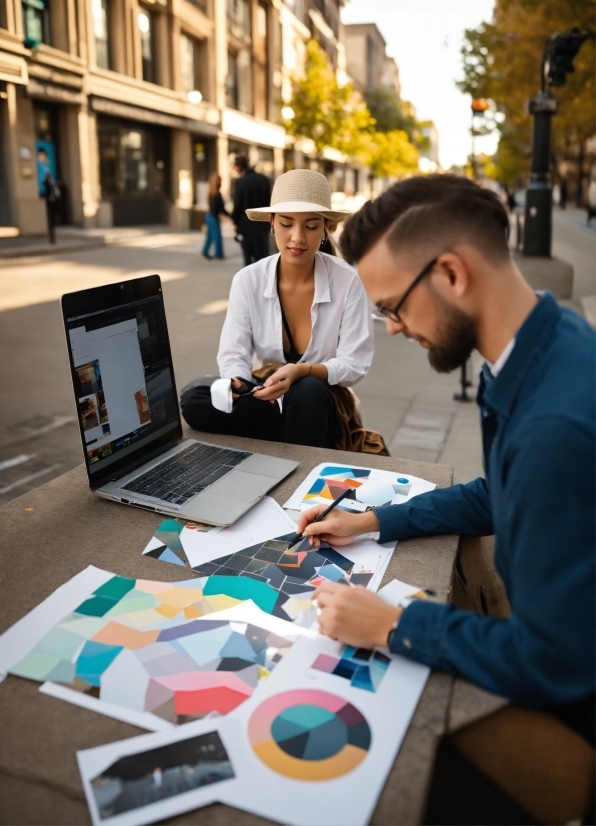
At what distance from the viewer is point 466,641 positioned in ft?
4.23

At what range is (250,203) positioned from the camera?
11.0 meters

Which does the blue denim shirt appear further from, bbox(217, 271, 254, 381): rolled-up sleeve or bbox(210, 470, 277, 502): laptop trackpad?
bbox(217, 271, 254, 381): rolled-up sleeve

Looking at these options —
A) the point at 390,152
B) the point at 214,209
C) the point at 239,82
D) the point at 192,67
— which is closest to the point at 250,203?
the point at 214,209

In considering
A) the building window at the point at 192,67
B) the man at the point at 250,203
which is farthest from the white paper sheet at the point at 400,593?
the building window at the point at 192,67

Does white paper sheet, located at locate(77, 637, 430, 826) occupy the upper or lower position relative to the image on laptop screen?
lower

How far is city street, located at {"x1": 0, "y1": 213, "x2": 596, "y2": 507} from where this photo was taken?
4871 millimetres

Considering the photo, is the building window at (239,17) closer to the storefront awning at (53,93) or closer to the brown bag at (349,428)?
the storefront awning at (53,93)

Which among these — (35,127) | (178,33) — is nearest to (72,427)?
(35,127)

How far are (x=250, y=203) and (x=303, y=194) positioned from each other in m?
8.00

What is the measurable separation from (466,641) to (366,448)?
2.05 meters

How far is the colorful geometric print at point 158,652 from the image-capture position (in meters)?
1.28

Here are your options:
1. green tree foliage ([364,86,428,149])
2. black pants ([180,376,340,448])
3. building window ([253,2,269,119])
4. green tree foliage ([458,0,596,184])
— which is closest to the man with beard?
black pants ([180,376,340,448])

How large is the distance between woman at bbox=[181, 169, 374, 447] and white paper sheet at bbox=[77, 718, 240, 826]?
202 cm

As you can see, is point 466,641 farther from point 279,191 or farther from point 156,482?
point 279,191
